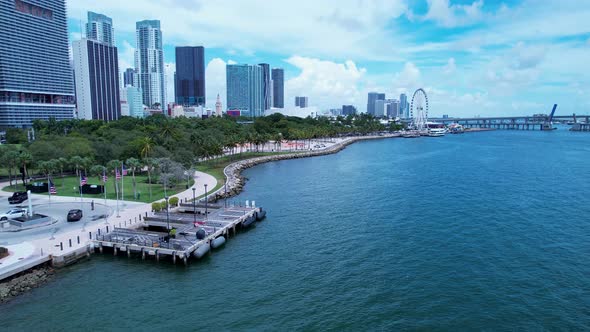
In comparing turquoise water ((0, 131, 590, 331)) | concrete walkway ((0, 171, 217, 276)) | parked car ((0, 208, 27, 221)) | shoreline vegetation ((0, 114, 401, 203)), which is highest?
shoreline vegetation ((0, 114, 401, 203))

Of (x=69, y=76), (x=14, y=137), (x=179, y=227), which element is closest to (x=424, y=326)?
(x=179, y=227)

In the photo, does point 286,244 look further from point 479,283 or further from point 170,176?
point 170,176

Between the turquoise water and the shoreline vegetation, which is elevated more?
the shoreline vegetation

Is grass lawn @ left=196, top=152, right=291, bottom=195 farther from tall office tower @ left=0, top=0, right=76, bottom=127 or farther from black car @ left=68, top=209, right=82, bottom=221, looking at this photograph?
tall office tower @ left=0, top=0, right=76, bottom=127

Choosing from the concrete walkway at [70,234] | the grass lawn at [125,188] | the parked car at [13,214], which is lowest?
the concrete walkway at [70,234]

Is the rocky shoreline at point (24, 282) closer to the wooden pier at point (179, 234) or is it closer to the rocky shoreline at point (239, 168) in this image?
the wooden pier at point (179, 234)

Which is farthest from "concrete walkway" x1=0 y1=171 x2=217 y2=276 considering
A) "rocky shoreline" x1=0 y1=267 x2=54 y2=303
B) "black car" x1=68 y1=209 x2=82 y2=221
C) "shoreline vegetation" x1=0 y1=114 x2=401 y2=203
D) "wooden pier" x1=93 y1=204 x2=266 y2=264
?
"shoreline vegetation" x1=0 y1=114 x2=401 y2=203

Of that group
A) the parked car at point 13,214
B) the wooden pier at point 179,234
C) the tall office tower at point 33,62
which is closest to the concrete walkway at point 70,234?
the wooden pier at point 179,234
